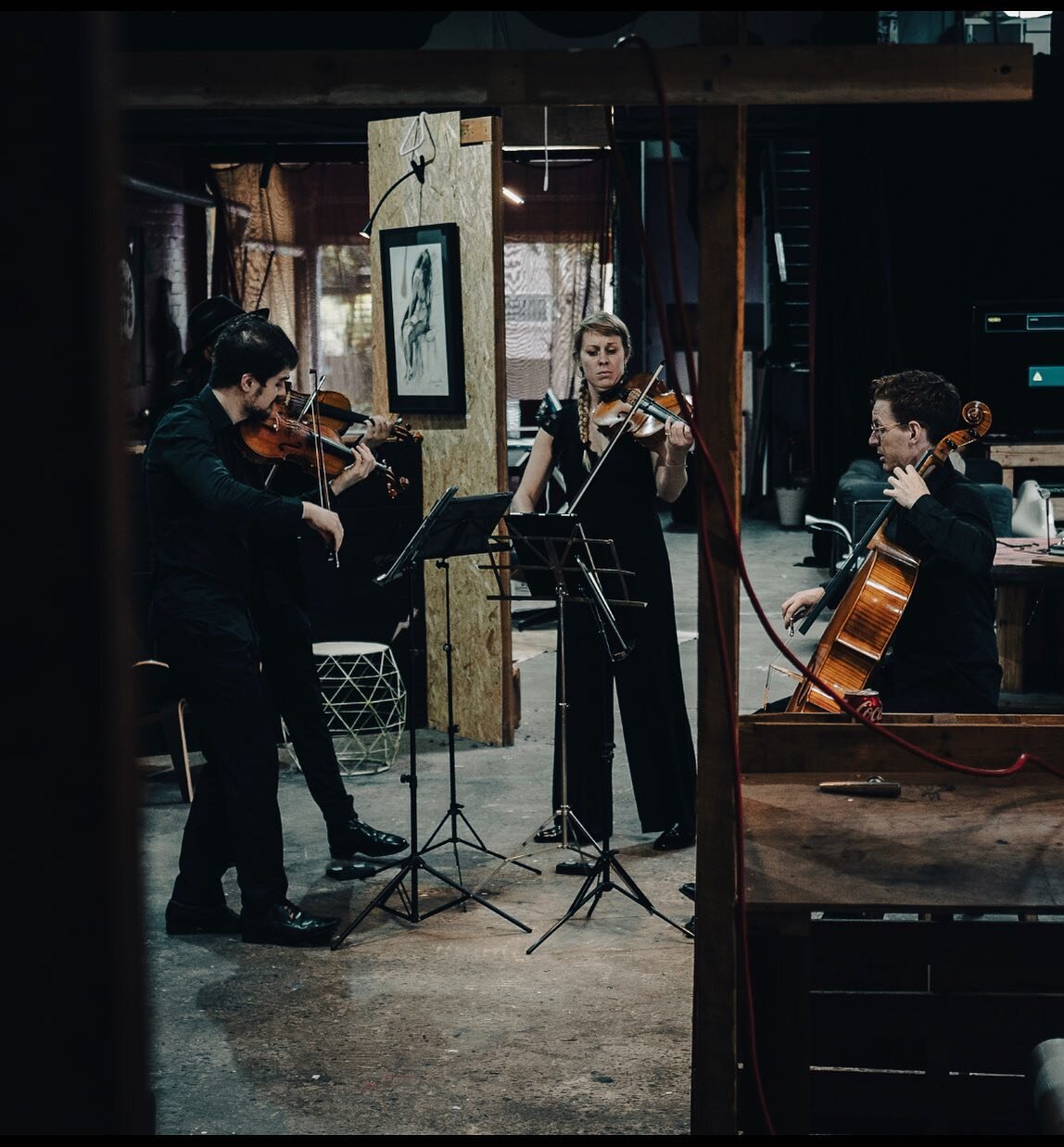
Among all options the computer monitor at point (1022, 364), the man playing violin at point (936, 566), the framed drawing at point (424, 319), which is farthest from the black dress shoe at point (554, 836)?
the computer monitor at point (1022, 364)

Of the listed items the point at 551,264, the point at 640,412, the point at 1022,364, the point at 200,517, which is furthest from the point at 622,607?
the point at 551,264

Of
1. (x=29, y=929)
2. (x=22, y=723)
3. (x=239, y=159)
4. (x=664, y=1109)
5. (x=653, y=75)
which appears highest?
(x=239, y=159)

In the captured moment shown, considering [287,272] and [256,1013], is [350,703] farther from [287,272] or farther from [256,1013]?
[287,272]

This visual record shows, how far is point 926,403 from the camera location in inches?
159

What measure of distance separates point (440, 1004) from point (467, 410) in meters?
3.15

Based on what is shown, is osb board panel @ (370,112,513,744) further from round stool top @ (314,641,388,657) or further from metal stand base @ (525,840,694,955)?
metal stand base @ (525,840,694,955)

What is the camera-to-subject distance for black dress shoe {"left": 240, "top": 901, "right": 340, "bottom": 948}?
431 centimetres

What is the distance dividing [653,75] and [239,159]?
401 inches

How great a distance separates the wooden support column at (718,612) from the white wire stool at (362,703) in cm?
361

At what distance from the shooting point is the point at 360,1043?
370 centimetres

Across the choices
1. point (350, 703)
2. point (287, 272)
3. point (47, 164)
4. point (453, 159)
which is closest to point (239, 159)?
point (287, 272)

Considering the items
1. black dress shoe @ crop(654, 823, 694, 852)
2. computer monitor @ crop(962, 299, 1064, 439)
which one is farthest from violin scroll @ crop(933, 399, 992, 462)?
computer monitor @ crop(962, 299, 1064, 439)

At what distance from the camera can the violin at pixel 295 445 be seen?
4812 mm

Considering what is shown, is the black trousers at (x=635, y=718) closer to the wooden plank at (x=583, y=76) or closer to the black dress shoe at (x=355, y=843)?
the black dress shoe at (x=355, y=843)
